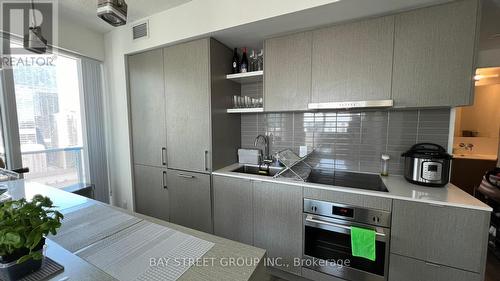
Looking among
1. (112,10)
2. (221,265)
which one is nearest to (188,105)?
(112,10)

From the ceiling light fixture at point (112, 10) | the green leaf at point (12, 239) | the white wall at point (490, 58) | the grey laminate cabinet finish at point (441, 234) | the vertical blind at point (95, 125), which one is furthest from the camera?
the vertical blind at point (95, 125)

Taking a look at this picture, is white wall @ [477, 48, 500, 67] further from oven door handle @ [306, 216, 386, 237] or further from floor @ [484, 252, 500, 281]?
oven door handle @ [306, 216, 386, 237]

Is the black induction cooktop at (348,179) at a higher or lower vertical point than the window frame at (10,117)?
lower

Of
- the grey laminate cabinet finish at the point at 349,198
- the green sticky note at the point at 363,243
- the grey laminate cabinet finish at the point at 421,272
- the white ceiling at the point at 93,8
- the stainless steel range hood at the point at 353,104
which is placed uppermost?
the white ceiling at the point at 93,8

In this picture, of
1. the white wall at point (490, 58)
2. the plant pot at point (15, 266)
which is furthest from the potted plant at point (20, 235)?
the white wall at point (490, 58)

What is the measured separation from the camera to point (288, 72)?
1.87 meters

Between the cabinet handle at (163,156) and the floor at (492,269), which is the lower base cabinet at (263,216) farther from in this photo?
the cabinet handle at (163,156)

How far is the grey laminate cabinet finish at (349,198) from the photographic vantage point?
138 centimetres

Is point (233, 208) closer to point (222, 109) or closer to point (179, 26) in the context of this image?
point (222, 109)

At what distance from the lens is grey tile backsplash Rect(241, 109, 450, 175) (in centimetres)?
174

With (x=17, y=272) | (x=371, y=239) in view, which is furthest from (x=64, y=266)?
(x=371, y=239)

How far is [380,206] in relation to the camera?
1.39 metres

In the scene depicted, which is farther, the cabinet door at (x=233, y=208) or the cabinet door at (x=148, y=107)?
the cabinet door at (x=148, y=107)

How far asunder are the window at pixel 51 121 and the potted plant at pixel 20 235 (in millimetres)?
2161
